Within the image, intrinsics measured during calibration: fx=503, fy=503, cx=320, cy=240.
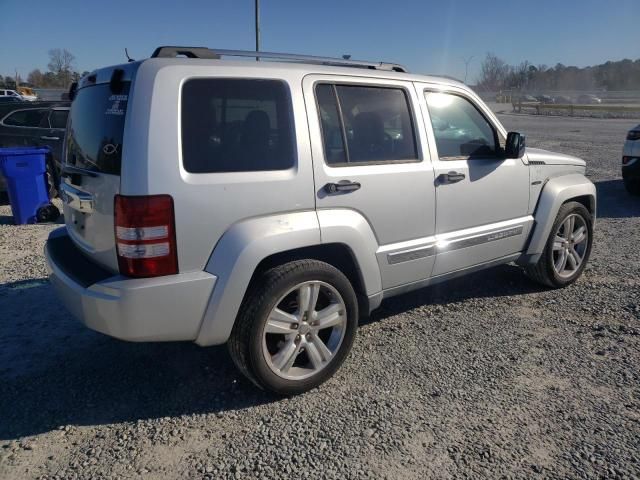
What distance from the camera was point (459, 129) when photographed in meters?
3.86

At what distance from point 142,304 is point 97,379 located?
3.54 feet

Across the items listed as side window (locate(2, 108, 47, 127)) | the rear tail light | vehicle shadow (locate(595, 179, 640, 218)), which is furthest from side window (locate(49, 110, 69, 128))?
the rear tail light

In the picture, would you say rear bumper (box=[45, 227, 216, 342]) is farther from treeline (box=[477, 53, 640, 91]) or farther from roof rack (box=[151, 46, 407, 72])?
treeline (box=[477, 53, 640, 91])

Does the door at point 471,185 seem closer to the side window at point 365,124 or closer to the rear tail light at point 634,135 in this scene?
the side window at point 365,124

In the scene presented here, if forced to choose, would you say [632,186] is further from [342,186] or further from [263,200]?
[263,200]

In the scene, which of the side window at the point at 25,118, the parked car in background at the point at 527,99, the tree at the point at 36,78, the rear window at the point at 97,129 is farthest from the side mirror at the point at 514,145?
the tree at the point at 36,78

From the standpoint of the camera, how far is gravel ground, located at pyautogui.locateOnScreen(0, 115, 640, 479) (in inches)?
97.1

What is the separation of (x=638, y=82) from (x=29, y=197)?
4100 inches

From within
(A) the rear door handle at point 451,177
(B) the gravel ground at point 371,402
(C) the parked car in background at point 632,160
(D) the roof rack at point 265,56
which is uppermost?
(D) the roof rack at point 265,56

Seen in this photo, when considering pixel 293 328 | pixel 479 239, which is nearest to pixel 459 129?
pixel 479 239

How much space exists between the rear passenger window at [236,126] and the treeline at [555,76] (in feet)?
327

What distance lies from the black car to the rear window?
259 inches

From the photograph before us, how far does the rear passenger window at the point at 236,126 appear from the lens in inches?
102

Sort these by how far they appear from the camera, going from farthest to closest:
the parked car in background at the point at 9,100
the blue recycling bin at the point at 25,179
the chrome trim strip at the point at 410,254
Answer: the parked car in background at the point at 9,100, the blue recycling bin at the point at 25,179, the chrome trim strip at the point at 410,254
